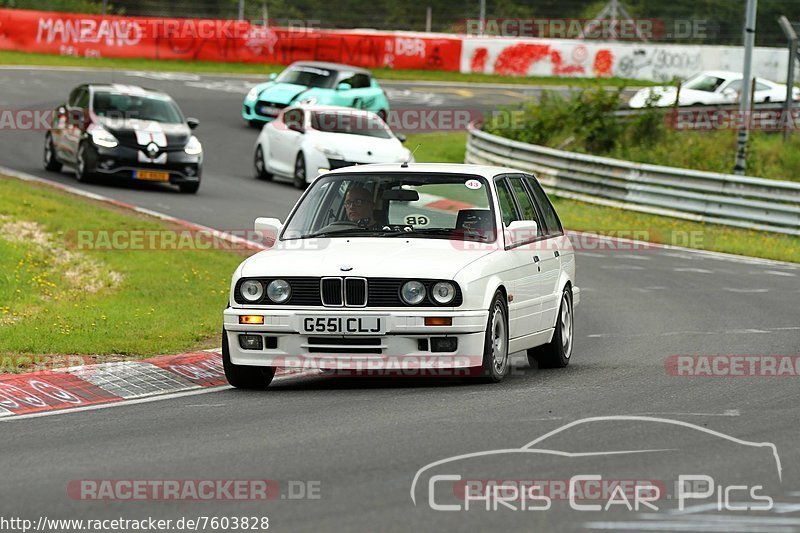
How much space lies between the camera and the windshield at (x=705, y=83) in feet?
131

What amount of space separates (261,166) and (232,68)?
21.4 m

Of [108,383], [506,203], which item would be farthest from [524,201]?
[108,383]

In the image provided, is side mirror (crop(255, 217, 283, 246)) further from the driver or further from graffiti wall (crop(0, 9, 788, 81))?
graffiti wall (crop(0, 9, 788, 81))

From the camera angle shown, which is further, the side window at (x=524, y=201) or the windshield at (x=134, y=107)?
the windshield at (x=134, y=107)

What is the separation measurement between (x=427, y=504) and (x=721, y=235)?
61.1 ft

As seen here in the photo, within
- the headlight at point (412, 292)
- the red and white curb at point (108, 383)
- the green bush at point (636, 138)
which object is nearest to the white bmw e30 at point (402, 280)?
the headlight at point (412, 292)

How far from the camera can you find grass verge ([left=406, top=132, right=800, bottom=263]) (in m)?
22.2

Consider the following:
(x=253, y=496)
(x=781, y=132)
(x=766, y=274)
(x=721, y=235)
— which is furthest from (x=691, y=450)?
(x=781, y=132)

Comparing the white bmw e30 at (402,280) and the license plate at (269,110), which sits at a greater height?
the white bmw e30 at (402,280)

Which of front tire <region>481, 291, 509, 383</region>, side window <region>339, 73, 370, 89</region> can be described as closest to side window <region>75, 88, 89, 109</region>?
side window <region>339, 73, 370, 89</region>

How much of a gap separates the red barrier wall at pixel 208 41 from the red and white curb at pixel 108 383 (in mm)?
38625

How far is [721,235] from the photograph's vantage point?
24.0 meters

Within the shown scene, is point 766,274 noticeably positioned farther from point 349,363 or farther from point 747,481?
point 747,481

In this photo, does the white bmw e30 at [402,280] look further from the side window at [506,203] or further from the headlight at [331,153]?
the headlight at [331,153]
